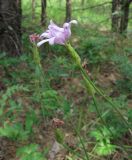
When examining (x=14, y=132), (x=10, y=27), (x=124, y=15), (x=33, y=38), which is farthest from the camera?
(x=124, y=15)

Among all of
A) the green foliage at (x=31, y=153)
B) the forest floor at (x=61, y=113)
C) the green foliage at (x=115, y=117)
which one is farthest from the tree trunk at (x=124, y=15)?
the green foliage at (x=31, y=153)

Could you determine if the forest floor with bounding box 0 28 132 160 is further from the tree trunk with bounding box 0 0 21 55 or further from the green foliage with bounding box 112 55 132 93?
the tree trunk with bounding box 0 0 21 55

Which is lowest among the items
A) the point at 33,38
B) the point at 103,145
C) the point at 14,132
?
the point at 103,145

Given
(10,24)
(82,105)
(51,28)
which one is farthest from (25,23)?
(51,28)

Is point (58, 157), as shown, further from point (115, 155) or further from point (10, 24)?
point (10, 24)

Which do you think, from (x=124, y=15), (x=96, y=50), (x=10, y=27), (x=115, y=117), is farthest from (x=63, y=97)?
(x=124, y=15)

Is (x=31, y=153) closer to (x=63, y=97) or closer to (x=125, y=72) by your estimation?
(x=63, y=97)

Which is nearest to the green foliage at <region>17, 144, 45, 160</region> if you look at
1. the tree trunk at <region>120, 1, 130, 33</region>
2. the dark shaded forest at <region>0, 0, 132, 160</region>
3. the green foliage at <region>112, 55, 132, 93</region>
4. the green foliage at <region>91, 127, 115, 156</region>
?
the dark shaded forest at <region>0, 0, 132, 160</region>

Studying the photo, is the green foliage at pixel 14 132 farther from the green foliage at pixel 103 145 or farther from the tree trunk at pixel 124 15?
the tree trunk at pixel 124 15

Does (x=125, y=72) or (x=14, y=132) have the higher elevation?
(x=125, y=72)

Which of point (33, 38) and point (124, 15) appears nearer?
point (33, 38)
